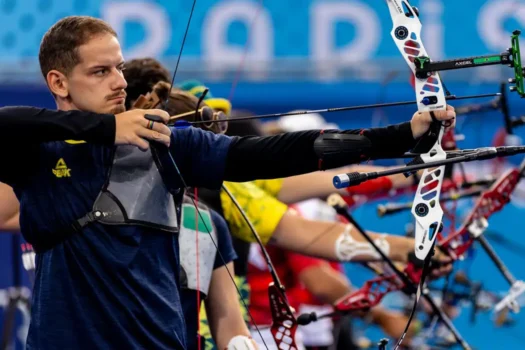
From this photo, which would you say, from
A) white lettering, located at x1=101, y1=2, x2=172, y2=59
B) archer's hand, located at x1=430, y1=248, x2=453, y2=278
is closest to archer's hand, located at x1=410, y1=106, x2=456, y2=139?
archer's hand, located at x1=430, y1=248, x2=453, y2=278

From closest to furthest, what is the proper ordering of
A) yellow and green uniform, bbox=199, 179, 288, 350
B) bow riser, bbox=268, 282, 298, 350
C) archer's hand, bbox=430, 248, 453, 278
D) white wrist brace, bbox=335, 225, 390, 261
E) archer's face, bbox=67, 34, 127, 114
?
1. archer's face, bbox=67, 34, 127, 114
2. bow riser, bbox=268, 282, 298, 350
3. yellow and green uniform, bbox=199, 179, 288, 350
4. white wrist brace, bbox=335, 225, 390, 261
5. archer's hand, bbox=430, 248, 453, 278

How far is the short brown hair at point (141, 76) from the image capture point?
12.5 ft

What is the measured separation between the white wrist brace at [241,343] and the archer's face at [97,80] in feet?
2.44

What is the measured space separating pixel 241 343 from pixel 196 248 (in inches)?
12.3

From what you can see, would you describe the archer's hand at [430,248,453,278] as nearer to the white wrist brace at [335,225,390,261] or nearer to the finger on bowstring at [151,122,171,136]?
the white wrist brace at [335,225,390,261]

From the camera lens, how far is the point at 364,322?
710 centimetres

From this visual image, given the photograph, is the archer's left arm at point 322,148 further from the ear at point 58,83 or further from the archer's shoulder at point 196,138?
the ear at point 58,83

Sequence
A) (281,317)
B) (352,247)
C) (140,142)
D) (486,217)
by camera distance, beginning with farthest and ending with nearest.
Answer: (486,217) → (352,247) → (281,317) → (140,142)

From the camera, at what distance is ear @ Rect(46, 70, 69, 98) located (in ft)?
9.64

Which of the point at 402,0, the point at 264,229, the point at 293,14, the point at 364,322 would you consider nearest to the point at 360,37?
the point at 293,14

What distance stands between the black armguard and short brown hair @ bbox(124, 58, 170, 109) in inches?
47.5

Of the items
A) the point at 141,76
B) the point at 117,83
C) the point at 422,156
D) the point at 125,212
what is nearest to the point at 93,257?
the point at 125,212

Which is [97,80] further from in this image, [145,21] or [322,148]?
[145,21]

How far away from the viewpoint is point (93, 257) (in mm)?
2752
